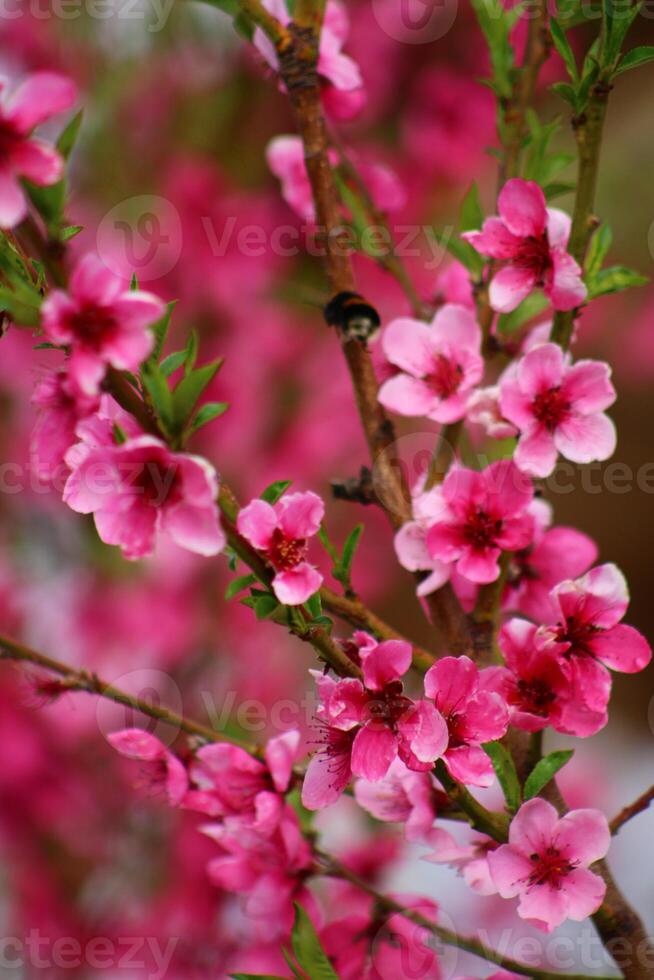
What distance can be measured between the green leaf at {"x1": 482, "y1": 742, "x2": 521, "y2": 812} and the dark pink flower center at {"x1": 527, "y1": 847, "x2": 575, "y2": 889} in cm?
2

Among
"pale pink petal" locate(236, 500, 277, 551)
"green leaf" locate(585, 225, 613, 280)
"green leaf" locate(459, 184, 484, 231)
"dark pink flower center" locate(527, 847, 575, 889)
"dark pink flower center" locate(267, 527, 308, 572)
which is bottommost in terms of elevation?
"dark pink flower center" locate(527, 847, 575, 889)

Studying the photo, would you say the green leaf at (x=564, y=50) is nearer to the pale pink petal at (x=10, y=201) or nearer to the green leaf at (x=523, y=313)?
the green leaf at (x=523, y=313)

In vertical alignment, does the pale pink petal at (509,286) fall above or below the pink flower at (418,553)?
above

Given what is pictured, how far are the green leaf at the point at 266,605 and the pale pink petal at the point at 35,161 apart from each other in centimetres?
15

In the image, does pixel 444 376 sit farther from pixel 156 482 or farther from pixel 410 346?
pixel 156 482

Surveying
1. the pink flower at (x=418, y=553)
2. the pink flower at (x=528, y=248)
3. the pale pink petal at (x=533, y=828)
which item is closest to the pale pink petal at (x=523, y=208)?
the pink flower at (x=528, y=248)

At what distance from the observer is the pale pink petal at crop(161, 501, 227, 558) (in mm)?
310

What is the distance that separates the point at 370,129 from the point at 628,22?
1.21 meters

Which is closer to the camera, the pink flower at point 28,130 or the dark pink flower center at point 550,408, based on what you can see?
the pink flower at point 28,130

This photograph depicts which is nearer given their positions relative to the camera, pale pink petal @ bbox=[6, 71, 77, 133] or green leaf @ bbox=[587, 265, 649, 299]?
pale pink petal @ bbox=[6, 71, 77, 133]

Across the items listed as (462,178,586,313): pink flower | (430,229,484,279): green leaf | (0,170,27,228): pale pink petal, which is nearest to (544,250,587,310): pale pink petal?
(462,178,586,313): pink flower

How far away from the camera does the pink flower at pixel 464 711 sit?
347 mm

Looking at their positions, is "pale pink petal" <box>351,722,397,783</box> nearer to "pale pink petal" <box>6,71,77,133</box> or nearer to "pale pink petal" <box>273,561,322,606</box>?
"pale pink petal" <box>273,561,322,606</box>

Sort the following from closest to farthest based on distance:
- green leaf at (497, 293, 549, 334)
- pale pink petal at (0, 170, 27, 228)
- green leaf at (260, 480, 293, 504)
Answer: pale pink petal at (0, 170, 27, 228)
green leaf at (260, 480, 293, 504)
green leaf at (497, 293, 549, 334)
